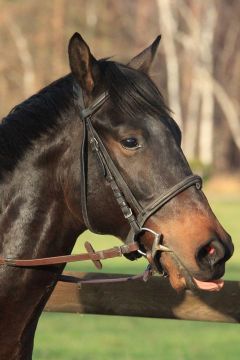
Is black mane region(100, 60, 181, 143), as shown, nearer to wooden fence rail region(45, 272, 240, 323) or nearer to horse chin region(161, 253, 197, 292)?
horse chin region(161, 253, 197, 292)

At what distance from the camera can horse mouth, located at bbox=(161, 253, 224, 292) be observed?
3.45 metres

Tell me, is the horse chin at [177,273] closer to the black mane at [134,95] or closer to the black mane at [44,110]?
the black mane at [134,95]

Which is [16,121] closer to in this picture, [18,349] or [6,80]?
[18,349]

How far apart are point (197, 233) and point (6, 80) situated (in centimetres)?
4290

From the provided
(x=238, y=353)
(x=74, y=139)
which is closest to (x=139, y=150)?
(x=74, y=139)

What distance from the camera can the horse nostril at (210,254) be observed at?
3.38m

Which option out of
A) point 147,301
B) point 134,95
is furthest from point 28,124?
point 147,301

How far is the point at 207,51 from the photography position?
4206 centimetres

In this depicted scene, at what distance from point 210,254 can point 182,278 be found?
0.53 ft

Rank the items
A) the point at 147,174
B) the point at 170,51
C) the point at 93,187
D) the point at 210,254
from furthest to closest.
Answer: the point at 170,51
the point at 93,187
the point at 147,174
the point at 210,254

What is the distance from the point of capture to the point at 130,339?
8.94 meters

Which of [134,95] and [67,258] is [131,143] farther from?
[67,258]

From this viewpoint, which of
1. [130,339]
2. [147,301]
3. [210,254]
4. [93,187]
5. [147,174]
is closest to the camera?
[210,254]

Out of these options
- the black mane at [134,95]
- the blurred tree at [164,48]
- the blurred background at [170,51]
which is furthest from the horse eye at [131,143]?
the blurred tree at [164,48]
